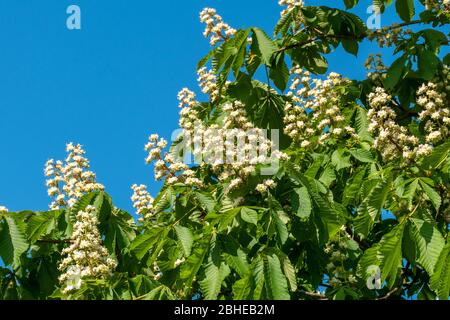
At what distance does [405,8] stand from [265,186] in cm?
223

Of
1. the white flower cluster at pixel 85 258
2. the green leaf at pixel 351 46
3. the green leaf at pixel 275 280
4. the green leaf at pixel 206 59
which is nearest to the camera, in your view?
the green leaf at pixel 275 280

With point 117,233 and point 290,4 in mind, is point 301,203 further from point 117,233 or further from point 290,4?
point 290,4

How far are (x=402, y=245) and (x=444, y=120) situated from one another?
1061 millimetres

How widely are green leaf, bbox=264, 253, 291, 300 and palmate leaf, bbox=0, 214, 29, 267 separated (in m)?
1.82

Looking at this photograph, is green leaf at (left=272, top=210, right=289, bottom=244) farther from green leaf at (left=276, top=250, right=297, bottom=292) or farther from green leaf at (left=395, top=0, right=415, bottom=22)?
green leaf at (left=395, top=0, right=415, bottom=22)

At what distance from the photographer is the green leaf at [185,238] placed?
5.48m

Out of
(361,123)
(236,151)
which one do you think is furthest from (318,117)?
(236,151)

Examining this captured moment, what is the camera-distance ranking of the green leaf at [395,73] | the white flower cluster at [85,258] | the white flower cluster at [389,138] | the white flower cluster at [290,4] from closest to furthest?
the white flower cluster at [85,258]
the white flower cluster at [389,138]
the green leaf at [395,73]
the white flower cluster at [290,4]

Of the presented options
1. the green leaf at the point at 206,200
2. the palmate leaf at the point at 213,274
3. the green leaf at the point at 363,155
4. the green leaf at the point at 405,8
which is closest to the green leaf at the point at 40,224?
the green leaf at the point at 206,200

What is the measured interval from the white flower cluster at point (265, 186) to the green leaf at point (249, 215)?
17cm

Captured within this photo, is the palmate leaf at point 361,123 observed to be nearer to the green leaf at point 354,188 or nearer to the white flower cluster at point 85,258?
the green leaf at point 354,188
